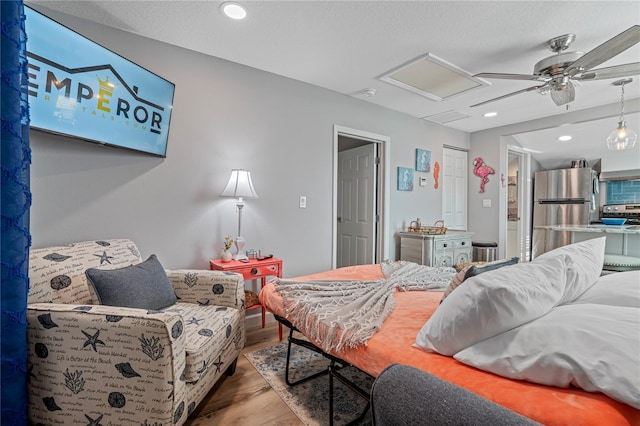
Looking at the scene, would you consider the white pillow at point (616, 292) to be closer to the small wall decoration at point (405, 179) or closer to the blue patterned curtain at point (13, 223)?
the blue patterned curtain at point (13, 223)

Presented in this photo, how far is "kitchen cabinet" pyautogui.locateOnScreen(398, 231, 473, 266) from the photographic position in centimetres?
364

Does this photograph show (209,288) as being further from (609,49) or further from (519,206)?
(519,206)

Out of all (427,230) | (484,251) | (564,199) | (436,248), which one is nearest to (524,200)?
(564,199)

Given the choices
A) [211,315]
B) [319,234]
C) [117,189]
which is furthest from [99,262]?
[319,234]

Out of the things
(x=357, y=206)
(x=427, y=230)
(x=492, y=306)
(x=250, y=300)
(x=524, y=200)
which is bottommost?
(x=250, y=300)

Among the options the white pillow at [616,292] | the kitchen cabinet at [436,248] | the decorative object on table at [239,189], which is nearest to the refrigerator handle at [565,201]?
the kitchen cabinet at [436,248]

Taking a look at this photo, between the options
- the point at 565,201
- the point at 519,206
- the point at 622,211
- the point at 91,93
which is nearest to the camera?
the point at 91,93

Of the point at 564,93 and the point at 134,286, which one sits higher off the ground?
the point at 564,93

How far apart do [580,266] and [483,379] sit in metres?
0.86

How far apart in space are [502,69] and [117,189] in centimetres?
353

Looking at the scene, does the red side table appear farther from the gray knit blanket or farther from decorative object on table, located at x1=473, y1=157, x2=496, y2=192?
decorative object on table, located at x1=473, y1=157, x2=496, y2=192

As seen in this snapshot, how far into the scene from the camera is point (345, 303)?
1649 mm

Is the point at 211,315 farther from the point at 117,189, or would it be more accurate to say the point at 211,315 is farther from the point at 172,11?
the point at 172,11

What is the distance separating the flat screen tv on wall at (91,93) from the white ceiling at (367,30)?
0.40m
